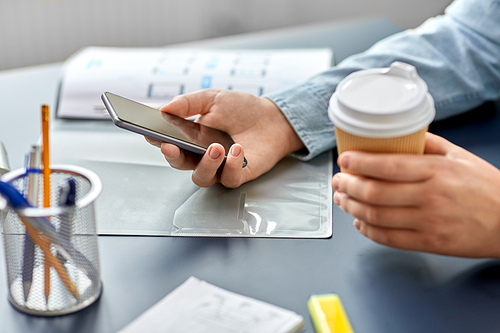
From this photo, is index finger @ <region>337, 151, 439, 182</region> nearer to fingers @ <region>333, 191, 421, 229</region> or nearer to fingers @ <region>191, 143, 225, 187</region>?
fingers @ <region>333, 191, 421, 229</region>

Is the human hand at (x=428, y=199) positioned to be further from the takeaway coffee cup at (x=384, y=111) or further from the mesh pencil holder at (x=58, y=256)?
the mesh pencil holder at (x=58, y=256)

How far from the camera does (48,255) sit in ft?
1.38

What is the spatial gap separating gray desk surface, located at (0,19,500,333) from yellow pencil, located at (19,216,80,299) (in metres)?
0.04

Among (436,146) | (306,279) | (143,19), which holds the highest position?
(436,146)

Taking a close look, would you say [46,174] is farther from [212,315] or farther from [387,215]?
[387,215]

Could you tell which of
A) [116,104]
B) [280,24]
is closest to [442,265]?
[116,104]

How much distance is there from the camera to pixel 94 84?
871 mm

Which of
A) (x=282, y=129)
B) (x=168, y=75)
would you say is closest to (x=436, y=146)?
(x=282, y=129)

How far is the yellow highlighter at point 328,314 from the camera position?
412 millimetres

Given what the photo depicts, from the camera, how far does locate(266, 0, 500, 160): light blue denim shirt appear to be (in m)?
0.76

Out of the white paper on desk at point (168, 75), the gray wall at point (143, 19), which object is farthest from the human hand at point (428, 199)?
the gray wall at point (143, 19)

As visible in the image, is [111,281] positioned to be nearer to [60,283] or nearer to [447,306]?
[60,283]

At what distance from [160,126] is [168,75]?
1.05 feet

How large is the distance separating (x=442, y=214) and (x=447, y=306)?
83 millimetres
